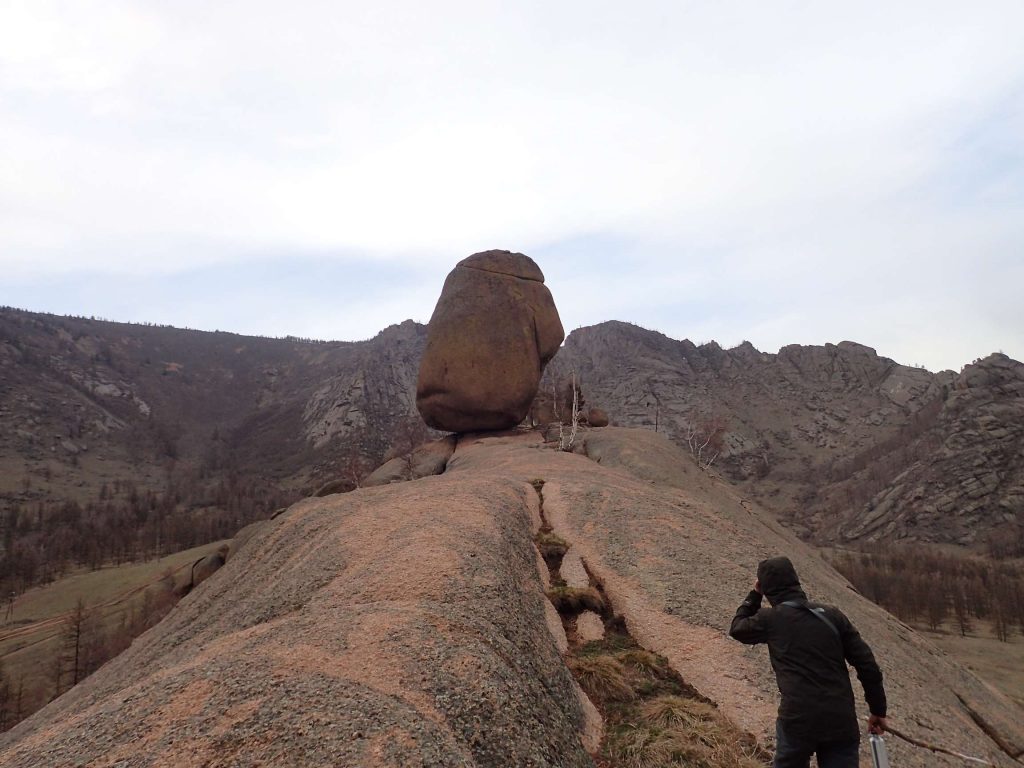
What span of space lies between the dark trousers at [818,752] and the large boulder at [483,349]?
24.5m

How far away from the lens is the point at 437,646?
6297 millimetres

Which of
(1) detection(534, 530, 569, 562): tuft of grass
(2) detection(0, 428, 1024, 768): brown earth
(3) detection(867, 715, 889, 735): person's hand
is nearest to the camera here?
A: (2) detection(0, 428, 1024, 768): brown earth

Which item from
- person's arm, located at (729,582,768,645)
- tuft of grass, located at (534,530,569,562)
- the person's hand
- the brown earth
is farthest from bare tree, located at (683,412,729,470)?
the person's hand

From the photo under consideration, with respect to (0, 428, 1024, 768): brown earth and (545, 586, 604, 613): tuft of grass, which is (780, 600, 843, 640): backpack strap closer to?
(0, 428, 1024, 768): brown earth

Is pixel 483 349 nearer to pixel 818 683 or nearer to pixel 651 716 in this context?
pixel 651 716

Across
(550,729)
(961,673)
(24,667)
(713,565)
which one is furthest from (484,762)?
(24,667)

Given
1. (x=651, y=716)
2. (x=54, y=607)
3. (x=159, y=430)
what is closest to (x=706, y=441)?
(x=651, y=716)

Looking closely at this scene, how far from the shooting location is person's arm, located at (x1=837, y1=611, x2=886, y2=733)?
4.99 metres

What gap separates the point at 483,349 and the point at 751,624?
24.6m

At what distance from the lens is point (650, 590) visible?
10781mm

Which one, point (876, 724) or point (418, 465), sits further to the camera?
point (418, 465)

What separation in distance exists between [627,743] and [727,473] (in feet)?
369

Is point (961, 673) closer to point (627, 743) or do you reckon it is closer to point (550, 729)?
point (627, 743)

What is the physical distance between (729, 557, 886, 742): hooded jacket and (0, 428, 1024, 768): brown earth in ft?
7.14
